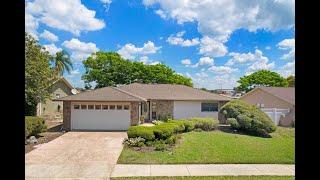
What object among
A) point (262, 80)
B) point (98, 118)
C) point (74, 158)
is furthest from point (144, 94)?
point (262, 80)

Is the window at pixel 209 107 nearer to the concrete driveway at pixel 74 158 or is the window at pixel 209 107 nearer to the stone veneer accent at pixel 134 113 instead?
the stone veneer accent at pixel 134 113

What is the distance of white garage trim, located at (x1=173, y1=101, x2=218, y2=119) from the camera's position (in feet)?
102

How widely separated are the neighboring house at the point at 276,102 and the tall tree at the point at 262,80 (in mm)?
28633

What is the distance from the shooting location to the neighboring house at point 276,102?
27.0m

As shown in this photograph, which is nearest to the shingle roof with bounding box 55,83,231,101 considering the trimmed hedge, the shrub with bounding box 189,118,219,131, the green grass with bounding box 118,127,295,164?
the shrub with bounding box 189,118,219,131

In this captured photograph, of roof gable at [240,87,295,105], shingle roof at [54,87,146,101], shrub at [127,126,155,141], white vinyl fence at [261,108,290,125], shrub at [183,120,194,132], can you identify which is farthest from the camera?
roof gable at [240,87,295,105]

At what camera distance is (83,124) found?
24016mm

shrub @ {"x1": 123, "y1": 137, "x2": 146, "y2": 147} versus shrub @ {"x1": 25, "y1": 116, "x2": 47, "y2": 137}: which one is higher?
shrub @ {"x1": 25, "y1": 116, "x2": 47, "y2": 137}

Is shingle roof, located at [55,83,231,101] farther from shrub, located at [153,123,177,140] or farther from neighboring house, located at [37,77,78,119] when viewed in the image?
neighboring house, located at [37,77,78,119]

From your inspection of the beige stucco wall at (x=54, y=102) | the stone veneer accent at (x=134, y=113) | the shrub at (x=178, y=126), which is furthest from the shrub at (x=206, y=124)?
the beige stucco wall at (x=54, y=102)

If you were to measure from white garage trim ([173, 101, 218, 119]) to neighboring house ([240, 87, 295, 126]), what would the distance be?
5.01 m
